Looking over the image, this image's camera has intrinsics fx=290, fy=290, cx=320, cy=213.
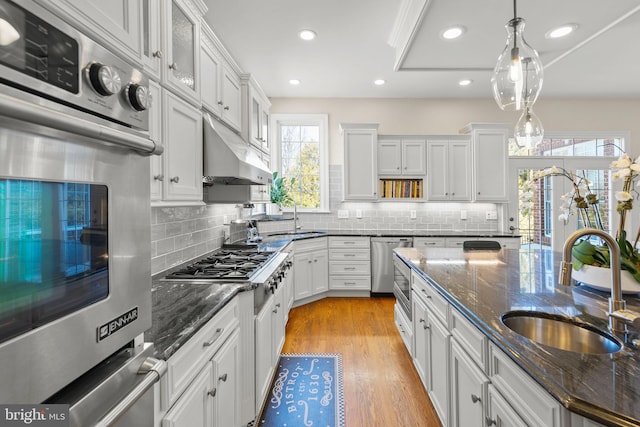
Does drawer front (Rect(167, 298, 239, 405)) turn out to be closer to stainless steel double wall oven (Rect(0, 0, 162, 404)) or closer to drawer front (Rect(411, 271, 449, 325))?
stainless steel double wall oven (Rect(0, 0, 162, 404))

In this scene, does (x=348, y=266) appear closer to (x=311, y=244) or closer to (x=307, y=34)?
(x=311, y=244)

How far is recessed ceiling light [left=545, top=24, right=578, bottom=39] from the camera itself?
8.02 ft

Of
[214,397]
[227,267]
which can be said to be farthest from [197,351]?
[227,267]

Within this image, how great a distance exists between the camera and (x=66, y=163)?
0.51 meters

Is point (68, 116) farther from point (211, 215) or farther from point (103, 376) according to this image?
point (211, 215)

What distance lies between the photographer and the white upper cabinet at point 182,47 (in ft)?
4.88

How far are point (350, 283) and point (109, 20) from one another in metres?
3.93

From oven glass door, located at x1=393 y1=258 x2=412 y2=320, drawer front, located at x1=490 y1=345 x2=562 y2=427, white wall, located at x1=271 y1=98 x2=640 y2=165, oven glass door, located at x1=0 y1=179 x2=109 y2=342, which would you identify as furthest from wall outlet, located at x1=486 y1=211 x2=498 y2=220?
oven glass door, located at x1=0 y1=179 x2=109 y2=342

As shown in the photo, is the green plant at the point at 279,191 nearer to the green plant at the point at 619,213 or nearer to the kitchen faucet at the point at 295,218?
the kitchen faucet at the point at 295,218

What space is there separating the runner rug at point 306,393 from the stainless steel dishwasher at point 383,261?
183 centimetres

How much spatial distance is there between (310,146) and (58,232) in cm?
449

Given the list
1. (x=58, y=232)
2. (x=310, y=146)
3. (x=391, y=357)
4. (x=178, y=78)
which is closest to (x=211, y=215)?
(x=178, y=78)

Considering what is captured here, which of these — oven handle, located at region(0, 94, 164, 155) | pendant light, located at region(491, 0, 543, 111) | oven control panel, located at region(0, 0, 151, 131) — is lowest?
oven handle, located at region(0, 94, 164, 155)

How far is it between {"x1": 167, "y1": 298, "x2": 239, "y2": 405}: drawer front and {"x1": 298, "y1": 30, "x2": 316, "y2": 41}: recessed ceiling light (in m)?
2.69
